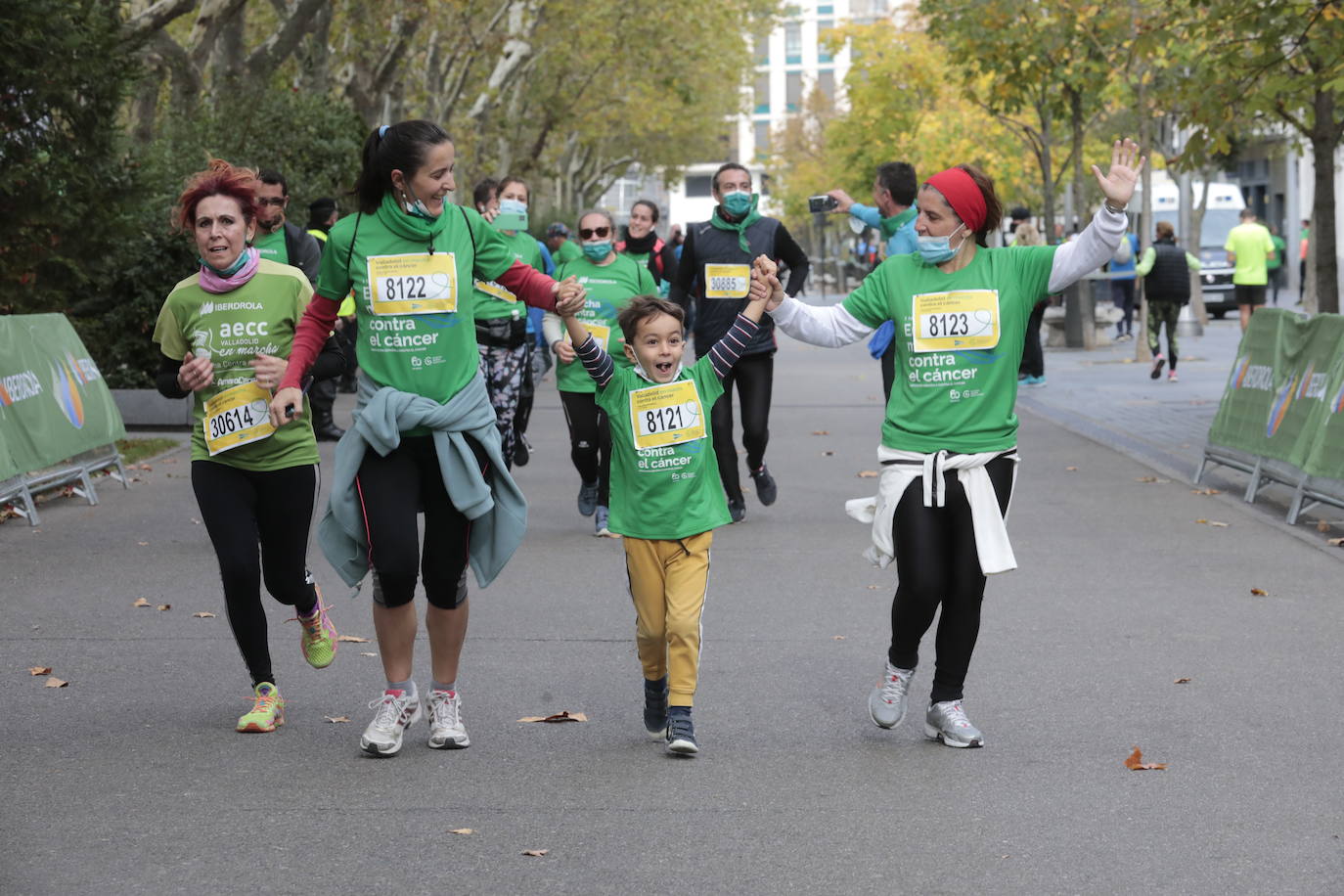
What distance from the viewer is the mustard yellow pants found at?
5699 mm

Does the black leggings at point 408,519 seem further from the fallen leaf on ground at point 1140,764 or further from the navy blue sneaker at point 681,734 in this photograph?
the fallen leaf on ground at point 1140,764

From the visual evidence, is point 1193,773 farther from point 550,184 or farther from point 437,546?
point 550,184

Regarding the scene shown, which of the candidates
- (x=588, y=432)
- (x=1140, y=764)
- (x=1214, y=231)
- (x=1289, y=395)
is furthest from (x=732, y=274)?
(x=1214, y=231)

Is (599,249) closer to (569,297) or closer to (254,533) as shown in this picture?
(254,533)

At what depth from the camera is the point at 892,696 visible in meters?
5.91

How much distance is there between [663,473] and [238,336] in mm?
1415

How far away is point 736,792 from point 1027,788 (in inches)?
31.8

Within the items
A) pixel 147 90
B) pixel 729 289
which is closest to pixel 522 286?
pixel 729 289

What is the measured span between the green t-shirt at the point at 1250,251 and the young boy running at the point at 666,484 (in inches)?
801

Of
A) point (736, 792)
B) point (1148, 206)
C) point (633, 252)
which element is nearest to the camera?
point (736, 792)

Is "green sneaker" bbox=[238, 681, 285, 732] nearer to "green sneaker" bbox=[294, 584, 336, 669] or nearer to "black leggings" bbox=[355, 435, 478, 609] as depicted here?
"green sneaker" bbox=[294, 584, 336, 669]

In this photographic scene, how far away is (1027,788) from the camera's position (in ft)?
17.5

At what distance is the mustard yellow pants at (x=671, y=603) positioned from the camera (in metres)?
5.70

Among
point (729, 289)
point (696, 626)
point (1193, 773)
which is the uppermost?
point (729, 289)
